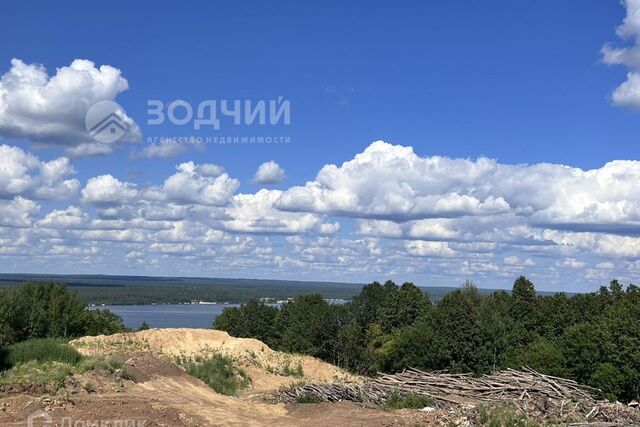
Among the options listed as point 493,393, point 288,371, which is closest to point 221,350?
point 288,371

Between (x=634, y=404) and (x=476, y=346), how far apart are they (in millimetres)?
28232

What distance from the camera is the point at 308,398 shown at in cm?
1919

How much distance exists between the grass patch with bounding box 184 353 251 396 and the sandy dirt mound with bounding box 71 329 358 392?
72cm

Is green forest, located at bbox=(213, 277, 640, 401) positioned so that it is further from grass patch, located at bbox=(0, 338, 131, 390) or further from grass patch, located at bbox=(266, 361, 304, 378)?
grass patch, located at bbox=(0, 338, 131, 390)

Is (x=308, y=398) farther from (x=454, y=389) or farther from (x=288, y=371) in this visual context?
(x=288, y=371)

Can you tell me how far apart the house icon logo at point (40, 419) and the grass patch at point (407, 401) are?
8490mm

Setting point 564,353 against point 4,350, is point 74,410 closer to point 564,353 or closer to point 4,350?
point 4,350

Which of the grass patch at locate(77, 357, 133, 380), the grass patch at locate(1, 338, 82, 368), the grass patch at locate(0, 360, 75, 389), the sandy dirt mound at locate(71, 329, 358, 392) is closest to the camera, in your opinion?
the grass patch at locate(0, 360, 75, 389)

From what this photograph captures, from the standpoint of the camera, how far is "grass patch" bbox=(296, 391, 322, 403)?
1900 centimetres

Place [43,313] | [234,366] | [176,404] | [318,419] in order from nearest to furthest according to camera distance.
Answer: [318,419] < [176,404] < [234,366] < [43,313]

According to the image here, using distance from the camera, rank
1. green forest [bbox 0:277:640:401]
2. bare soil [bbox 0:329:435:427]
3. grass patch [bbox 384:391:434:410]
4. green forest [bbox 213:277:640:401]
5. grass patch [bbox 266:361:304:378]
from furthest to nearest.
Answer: green forest [bbox 0:277:640:401] → green forest [bbox 213:277:640:401] → grass patch [bbox 266:361:304:378] → grass patch [bbox 384:391:434:410] → bare soil [bbox 0:329:435:427]

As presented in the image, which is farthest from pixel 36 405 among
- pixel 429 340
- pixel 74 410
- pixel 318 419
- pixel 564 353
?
pixel 429 340

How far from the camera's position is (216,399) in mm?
20453

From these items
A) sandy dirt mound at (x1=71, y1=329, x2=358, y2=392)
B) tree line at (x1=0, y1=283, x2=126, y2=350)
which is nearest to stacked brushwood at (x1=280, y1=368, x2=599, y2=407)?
sandy dirt mound at (x1=71, y1=329, x2=358, y2=392)
